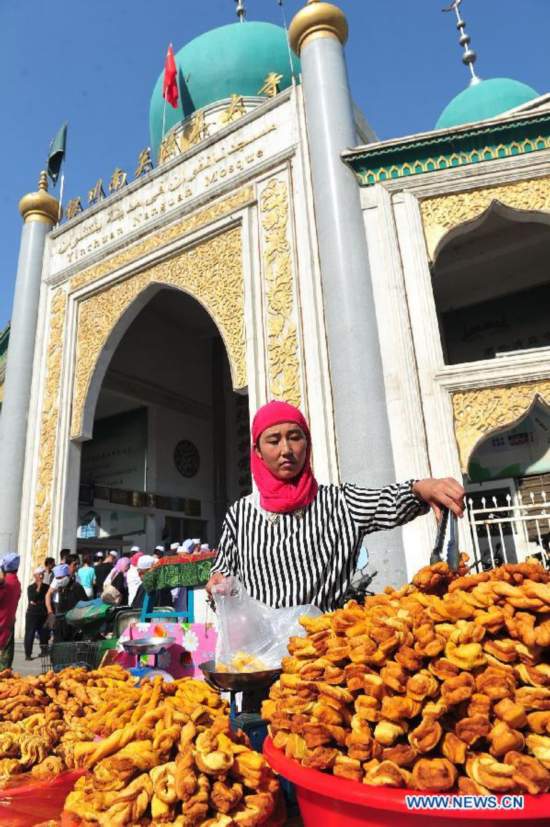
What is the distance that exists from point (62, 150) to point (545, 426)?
9.54 meters

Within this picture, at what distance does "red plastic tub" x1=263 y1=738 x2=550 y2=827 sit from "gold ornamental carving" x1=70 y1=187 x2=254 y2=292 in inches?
265

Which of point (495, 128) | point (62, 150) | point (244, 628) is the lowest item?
point (244, 628)

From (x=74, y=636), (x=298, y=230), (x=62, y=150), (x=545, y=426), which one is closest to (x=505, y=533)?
(x=545, y=426)

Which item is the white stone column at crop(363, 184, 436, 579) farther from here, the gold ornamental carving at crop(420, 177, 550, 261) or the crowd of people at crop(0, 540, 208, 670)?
the crowd of people at crop(0, 540, 208, 670)

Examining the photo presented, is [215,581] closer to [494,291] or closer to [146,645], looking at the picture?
[146,645]

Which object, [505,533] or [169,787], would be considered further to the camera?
[505,533]

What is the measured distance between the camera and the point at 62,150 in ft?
31.8

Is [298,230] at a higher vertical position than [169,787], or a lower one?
higher

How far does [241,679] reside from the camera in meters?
1.14

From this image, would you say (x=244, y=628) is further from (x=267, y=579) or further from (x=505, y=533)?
(x=505, y=533)

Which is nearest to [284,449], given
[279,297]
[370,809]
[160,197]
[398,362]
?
[370,809]

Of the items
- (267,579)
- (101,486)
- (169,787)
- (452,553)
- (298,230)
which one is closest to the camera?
(169,787)

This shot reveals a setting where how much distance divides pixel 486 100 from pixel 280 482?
34.3 feet

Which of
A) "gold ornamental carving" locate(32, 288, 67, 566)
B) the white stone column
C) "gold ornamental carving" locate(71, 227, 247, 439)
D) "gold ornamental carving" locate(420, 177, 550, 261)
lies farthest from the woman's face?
"gold ornamental carving" locate(32, 288, 67, 566)
